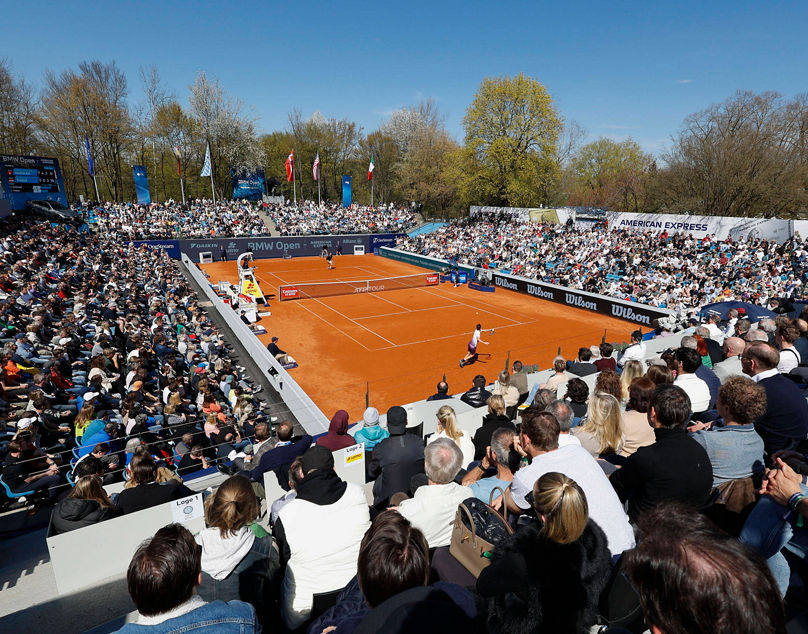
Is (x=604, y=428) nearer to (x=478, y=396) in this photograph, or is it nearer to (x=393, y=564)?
(x=393, y=564)

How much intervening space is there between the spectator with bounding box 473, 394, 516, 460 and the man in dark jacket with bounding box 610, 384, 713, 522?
2276mm

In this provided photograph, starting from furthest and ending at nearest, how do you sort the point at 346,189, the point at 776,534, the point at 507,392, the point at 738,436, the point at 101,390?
the point at 346,189, the point at 101,390, the point at 507,392, the point at 738,436, the point at 776,534

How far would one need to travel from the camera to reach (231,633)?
78.9 inches

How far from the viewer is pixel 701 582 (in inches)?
52.4

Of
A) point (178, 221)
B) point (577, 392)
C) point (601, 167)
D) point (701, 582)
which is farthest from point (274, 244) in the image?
point (601, 167)

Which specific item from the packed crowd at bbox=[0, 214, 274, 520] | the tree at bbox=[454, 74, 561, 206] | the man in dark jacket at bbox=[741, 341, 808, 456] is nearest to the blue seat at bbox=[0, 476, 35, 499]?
the packed crowd at bbox=[0, 214, 274, 520]

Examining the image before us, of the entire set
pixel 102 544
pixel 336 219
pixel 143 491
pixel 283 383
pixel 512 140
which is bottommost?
pixel 283 383

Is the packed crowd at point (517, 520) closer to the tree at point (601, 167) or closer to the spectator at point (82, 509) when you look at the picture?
the spectator at point (82, 509)

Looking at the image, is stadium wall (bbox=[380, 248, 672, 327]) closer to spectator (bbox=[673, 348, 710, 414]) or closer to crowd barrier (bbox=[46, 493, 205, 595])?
spectator (bbox=[673, 348, 710, 414])

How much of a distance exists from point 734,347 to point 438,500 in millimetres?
6187

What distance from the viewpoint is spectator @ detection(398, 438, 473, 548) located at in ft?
11.0

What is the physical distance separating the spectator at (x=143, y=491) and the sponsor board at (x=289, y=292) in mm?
24440

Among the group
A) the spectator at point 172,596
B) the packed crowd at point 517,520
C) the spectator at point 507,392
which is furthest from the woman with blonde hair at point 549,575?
the spectator at point 507,392

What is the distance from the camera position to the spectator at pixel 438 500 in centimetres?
334
